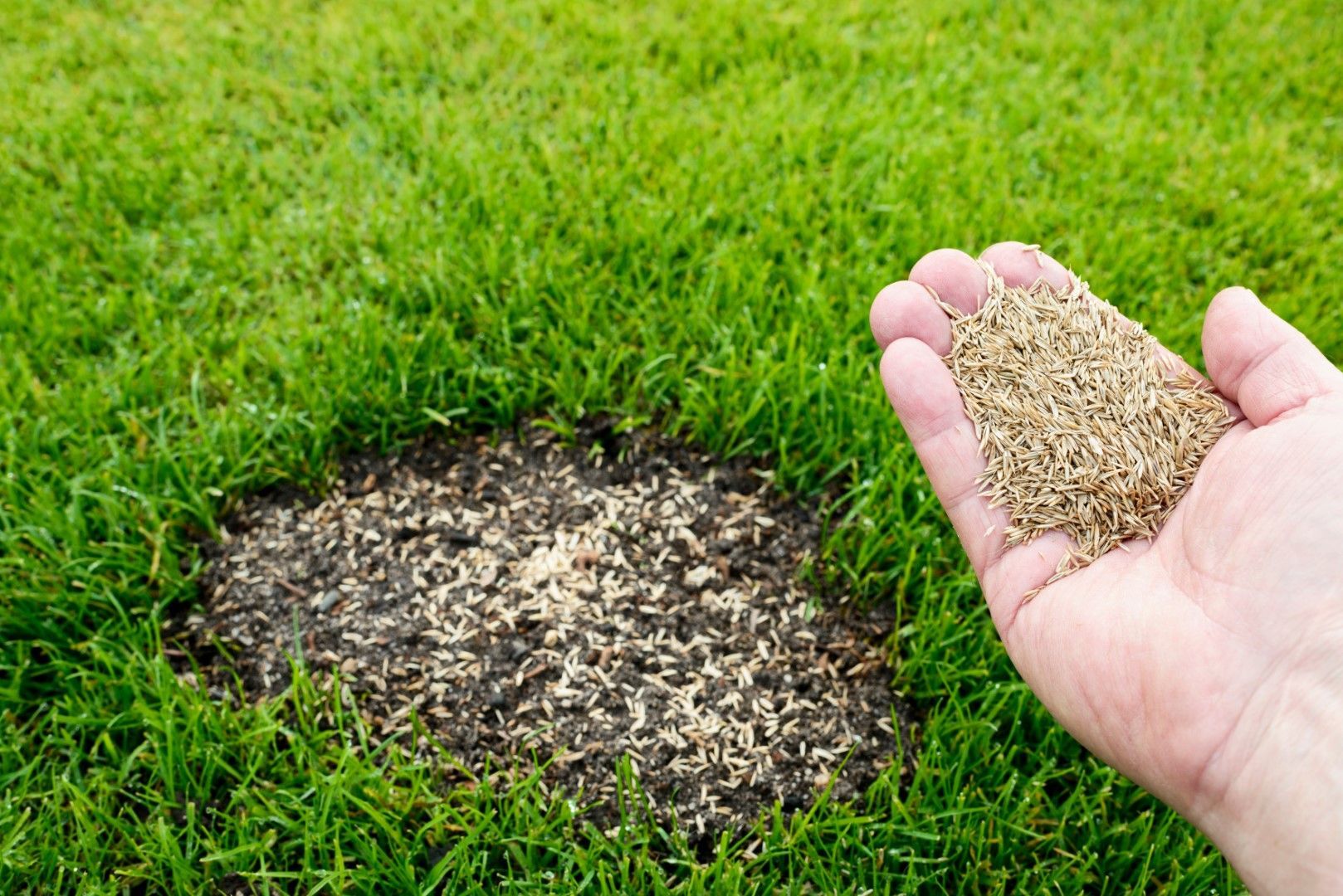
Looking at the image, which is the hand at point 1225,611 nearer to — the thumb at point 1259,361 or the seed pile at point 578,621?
the thumb at point 1259,361

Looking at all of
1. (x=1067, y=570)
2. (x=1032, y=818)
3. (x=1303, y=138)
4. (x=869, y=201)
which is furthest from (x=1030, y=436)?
(x=1303, y=138)

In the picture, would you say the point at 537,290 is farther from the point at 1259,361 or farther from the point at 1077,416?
the point at 1259,361

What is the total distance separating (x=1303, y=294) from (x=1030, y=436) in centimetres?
181

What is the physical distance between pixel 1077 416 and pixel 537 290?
1.79 m

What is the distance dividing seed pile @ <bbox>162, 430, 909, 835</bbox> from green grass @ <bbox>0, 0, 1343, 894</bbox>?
12cm

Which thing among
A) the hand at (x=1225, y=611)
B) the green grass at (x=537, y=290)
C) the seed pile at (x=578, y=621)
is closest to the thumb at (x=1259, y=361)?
the hand at (x=1225, y=611)

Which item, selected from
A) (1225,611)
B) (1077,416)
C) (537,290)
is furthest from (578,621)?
(1225,611)

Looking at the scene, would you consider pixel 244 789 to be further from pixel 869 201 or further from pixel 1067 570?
pixel 869 201

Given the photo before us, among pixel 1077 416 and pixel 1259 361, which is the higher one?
pixel 1259 361

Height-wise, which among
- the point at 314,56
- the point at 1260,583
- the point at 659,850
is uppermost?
the point at 314,56

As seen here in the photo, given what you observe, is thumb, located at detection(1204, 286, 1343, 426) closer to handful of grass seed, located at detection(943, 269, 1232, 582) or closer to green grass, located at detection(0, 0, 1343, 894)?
handful of grass seed, located at detection(943, 269, 1232, 582)

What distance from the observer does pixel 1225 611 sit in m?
1.90

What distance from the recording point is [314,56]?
4.45m

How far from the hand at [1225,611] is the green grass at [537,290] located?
0.39 metres
